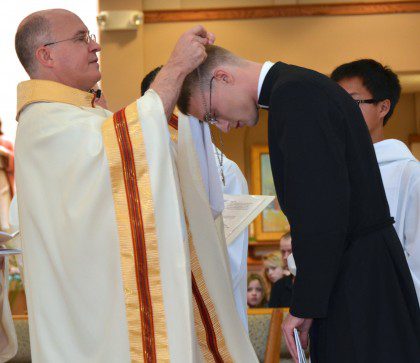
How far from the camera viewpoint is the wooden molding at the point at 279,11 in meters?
10.4

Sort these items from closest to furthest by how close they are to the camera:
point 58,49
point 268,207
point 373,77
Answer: point 58,49 → point 373,77 → point 268,207

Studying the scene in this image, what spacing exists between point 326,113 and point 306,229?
1.08ft

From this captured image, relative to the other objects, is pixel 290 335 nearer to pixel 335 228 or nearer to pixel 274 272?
pixel 335 228

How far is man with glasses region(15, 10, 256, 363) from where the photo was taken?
288 centimetres

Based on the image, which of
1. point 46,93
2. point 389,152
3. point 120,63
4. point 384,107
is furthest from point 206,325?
point 120,63

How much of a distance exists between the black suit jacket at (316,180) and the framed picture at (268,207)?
31.1 ft

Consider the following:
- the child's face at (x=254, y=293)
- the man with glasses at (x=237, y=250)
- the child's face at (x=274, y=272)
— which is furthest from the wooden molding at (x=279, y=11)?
the man with glasses at (x=237, y=250)

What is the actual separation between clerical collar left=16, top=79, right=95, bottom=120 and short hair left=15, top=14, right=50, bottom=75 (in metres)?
0.15

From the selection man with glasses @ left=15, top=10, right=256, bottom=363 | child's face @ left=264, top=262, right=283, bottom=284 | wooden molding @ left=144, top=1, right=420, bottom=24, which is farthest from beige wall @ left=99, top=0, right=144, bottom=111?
man with glasses @ left=15, top=10, right=256, bottom=363

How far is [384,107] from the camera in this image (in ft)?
12.1

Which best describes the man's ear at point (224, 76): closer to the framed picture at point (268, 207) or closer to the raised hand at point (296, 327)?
the raised hand at point (296, 327)

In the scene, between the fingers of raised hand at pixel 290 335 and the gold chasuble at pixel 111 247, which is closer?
the fingers of raised hand at pixel 290 335

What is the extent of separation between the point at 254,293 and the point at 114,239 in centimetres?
464

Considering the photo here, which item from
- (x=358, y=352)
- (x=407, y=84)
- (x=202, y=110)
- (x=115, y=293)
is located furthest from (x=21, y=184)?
(x=407, y=84)
